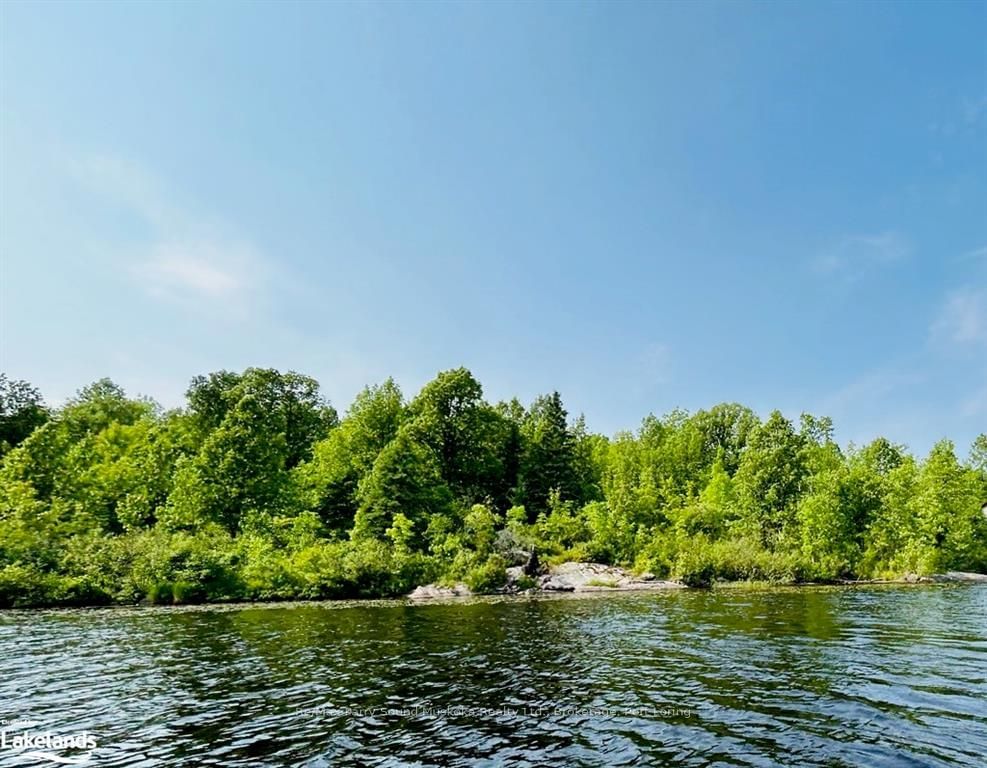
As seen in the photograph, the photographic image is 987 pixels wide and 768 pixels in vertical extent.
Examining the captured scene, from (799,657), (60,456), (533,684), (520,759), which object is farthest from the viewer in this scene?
(60,456)

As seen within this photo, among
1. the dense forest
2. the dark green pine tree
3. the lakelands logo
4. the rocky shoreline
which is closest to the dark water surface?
the lakelands logo

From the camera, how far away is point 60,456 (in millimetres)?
60969

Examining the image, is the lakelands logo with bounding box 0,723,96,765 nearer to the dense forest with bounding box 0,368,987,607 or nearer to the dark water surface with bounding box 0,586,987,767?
the dark water surface with bounding box 0,586,987,767

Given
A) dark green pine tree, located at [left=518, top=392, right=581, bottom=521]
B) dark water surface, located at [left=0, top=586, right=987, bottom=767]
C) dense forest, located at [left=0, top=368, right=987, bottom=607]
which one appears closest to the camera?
dark water surface, located at [left=0, top=586, right=987, bottom=767]

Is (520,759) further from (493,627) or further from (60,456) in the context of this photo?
(60,456)

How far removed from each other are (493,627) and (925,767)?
2077 centimetres

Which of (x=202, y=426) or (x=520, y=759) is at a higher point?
(x=202, y=426)

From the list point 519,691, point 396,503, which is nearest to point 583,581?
point 396,503

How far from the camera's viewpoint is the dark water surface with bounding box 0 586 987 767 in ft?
38.2

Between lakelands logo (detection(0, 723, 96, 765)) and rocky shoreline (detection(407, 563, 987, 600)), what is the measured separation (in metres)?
36.1

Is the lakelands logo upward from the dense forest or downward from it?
downward

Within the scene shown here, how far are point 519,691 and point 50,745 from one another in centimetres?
1093

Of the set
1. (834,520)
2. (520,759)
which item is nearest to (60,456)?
(520,759)

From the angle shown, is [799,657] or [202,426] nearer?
[799,657]
